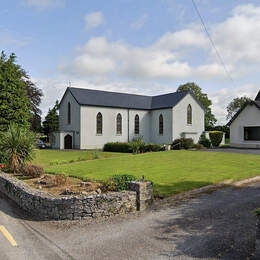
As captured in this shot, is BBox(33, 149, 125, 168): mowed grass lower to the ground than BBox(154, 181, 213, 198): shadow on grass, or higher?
higher

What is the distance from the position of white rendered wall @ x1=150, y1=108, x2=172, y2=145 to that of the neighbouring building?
29.8 ft

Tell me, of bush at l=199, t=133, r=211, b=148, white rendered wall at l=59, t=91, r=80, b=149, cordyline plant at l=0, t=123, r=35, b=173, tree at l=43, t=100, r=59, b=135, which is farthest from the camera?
tree at l=43, t=100, r=59, b=135

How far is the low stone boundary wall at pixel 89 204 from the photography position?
8.11 meters

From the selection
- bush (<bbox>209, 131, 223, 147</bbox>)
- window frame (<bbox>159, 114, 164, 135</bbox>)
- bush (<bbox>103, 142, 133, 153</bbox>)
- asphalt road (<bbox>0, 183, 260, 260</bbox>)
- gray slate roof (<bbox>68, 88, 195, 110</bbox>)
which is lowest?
asphalt road (<bbox>0, 183, 260, 260</bbox>)

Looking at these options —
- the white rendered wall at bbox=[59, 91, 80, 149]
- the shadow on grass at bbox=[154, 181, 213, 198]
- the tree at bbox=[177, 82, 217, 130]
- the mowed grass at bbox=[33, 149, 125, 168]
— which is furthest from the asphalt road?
the tree at bbox=[177, 82, 217, 130]

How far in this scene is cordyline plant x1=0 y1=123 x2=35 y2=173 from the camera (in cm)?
1619

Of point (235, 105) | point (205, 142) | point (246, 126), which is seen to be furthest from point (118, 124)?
point (235, 105)

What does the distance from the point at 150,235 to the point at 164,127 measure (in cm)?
3423

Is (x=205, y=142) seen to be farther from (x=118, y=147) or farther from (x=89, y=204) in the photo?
(x=89, y=204)

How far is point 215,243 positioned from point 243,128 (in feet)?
104

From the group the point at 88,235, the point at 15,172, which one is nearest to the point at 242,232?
the point at 88,235

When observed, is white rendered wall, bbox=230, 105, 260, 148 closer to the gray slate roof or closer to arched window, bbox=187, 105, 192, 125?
arched window, bbox=187, 105, 192, 125

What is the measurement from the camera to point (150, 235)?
6.70m

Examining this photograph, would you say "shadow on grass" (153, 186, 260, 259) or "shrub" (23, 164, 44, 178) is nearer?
"shadow on grass" (153, 186, 260, 259)
